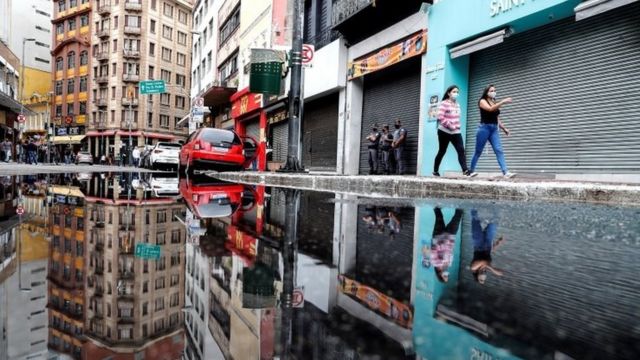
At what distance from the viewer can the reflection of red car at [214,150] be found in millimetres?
13734

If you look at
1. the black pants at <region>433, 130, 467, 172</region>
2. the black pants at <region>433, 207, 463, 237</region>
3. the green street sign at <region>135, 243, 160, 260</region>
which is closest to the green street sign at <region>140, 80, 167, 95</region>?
the black pants at <region>433, 130, 467, 172</region>

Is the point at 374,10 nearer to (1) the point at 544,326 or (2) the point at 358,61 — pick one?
(2) the point at 358,61

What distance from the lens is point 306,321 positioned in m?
1.29

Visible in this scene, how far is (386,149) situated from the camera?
14367 mm

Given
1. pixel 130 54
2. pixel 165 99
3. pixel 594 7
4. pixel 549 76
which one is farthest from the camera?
pixel 165 99

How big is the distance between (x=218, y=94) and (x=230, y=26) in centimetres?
503

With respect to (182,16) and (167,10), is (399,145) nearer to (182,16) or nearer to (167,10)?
(167,10)

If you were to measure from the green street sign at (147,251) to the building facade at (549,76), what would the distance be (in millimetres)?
8281

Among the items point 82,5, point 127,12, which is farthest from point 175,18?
point 82,5

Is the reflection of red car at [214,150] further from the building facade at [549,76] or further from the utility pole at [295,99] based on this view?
the building facade at [549,76]

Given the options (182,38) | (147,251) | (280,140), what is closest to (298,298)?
(147,251)

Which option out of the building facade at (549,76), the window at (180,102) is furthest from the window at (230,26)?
the window at (180,102)

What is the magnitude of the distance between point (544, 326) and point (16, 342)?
127cm

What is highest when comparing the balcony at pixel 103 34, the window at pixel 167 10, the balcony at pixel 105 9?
the window at pixel 167 10
